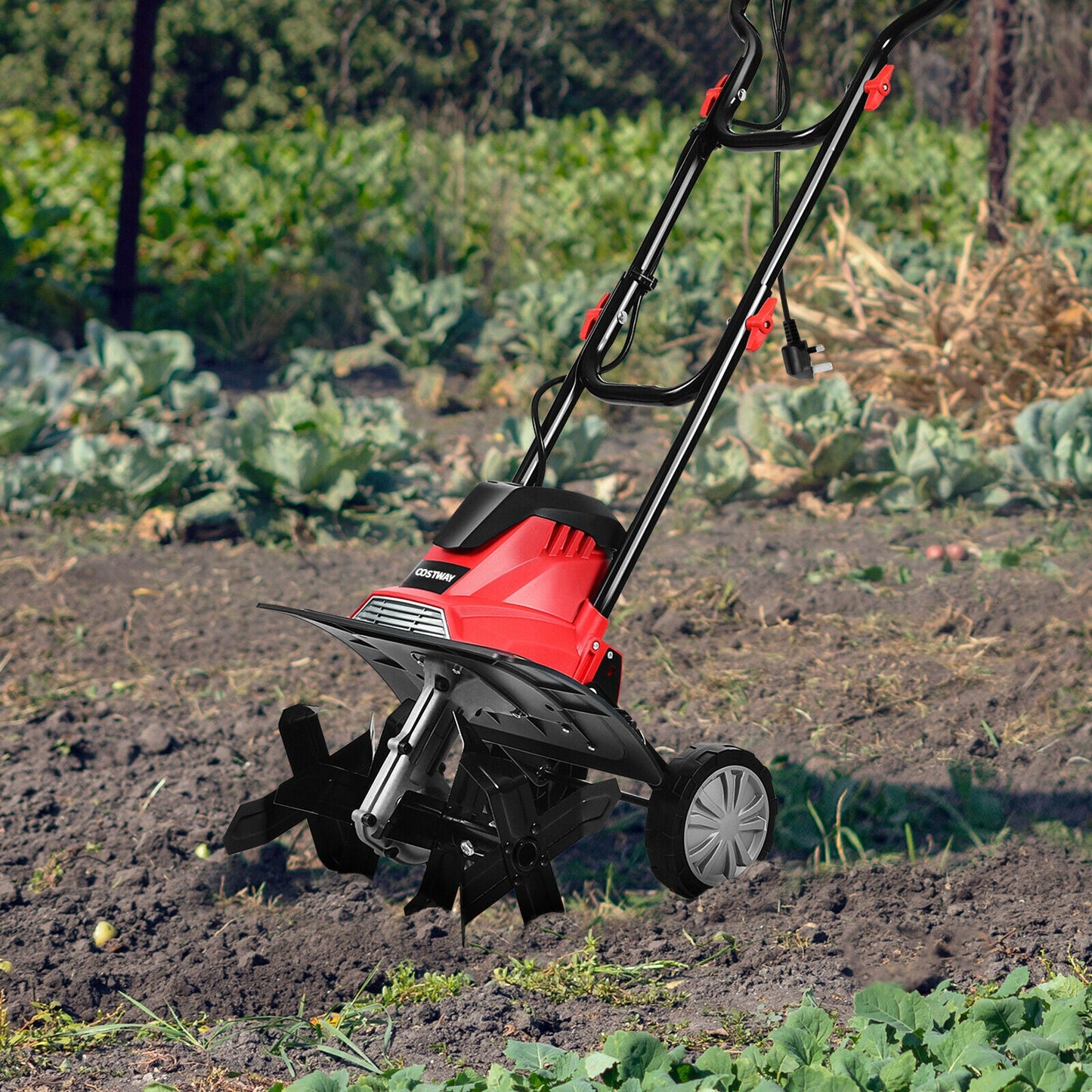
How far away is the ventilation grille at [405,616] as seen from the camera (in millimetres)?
2221

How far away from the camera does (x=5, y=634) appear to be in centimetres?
396

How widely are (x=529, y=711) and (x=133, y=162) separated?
5.52m

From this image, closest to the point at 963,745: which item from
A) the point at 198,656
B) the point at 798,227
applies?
the point at 798,227

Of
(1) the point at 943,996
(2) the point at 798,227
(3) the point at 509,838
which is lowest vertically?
(1) the point at 943,996

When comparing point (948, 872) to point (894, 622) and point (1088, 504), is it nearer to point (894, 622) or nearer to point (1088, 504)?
point (894, 622)

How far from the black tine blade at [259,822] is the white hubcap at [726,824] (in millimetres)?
700

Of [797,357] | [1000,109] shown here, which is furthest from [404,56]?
[797,357]

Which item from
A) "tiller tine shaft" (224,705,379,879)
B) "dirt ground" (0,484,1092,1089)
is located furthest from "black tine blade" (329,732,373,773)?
"dirt ground" (0,484,1092,1089)

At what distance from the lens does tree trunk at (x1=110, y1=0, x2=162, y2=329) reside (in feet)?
21.9

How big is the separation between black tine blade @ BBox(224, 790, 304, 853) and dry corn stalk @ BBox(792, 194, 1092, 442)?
3568mm

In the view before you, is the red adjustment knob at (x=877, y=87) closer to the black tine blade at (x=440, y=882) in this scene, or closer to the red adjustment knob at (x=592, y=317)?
the red adjustment knob at (x=592, y=317)

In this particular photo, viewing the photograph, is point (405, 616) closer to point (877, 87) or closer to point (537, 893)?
point (537, 893)

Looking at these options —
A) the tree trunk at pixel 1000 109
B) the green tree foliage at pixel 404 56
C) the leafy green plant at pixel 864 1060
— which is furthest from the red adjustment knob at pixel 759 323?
the green tree foliage at pixel 404 56

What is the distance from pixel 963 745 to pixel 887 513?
1766 mm
